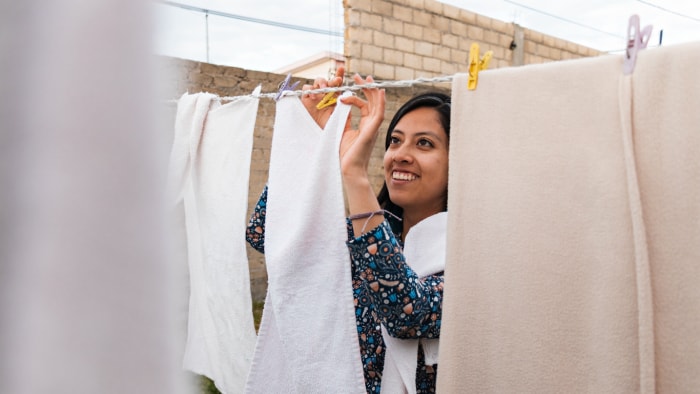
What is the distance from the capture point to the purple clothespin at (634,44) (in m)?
0.92

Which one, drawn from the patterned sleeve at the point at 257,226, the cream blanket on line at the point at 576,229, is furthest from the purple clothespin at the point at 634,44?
the patterned sleeve at the point at 257,226

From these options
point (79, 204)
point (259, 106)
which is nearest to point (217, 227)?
point (79, 204)

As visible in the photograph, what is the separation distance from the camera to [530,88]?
1027 mm

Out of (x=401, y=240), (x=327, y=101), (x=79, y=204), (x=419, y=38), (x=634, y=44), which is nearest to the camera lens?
(x=79, y=204)

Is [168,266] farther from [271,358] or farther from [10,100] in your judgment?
[271,358]

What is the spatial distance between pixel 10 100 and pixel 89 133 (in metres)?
0.06

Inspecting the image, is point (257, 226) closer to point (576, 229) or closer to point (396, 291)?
point (396, 291)

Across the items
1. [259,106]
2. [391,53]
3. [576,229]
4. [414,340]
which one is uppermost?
[391,53]

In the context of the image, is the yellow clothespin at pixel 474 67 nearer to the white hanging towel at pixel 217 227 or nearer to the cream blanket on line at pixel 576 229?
the cream blanket on line at pixel 576 229

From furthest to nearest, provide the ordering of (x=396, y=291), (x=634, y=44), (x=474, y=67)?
(x=396, y=291) < (x=474, y=67) < (x=634, y=44)

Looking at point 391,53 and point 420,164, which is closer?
point 420,164

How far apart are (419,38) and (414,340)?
5.28 meters

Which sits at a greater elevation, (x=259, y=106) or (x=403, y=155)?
(x=259, y=106)

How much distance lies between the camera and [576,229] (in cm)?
97
